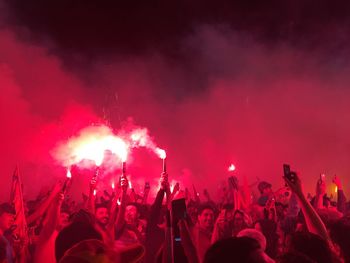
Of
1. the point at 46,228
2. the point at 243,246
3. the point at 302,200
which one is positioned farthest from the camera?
the point at 46,228

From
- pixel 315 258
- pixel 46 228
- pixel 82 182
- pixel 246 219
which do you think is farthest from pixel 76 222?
pixel 82 182

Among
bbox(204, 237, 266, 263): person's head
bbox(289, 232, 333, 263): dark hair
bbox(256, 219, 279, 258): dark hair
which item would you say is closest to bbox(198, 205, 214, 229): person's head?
bbox(256, 219, 279, 258): dark hair

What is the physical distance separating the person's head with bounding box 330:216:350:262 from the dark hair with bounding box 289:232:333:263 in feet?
1.53

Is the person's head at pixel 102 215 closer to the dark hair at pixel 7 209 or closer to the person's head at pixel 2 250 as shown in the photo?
the dark hair at pixel 7 209

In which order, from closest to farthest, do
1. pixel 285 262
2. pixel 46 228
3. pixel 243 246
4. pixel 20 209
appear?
pixel 243 246, pixel 285 262, pixel 46 228, pixel 20 209

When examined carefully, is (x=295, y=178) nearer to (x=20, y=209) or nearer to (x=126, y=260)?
(x=126, y=260)

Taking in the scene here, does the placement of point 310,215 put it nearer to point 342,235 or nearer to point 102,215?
point 342,235

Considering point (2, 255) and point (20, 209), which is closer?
point (2, 255)

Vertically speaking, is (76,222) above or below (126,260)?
above

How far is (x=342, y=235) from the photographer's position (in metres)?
2.73

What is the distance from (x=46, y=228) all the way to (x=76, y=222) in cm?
136

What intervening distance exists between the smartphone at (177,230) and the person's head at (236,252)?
5.9 inches

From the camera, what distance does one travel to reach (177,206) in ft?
6.87

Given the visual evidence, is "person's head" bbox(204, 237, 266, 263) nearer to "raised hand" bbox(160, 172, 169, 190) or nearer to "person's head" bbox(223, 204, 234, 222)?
"raised hand" bbox(160, 172, 169, 190)
